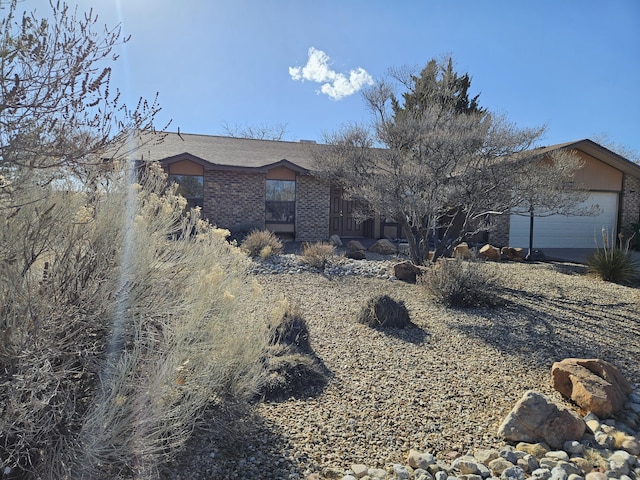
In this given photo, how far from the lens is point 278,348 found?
4270mm

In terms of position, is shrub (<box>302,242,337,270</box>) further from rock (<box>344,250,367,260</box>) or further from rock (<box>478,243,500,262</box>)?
rock (<box>478,243,500,262</box>)

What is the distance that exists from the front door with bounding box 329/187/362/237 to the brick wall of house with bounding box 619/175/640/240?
10930 millimetres

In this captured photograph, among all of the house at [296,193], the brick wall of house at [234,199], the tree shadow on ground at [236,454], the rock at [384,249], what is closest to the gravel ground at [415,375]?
the tree shadow on ground at [236,454]

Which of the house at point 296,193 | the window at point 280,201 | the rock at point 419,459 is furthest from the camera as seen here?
the window at point 280,201

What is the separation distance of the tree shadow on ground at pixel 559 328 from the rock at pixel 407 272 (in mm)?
1919

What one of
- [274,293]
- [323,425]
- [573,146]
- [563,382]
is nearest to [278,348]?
[323,425]

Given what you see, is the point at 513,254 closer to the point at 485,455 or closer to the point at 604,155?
the point at 604,155

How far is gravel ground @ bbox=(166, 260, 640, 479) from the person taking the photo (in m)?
2.90

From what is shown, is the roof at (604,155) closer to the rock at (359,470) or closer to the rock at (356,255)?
the rock at (356,255)

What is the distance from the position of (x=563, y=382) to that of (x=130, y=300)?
388cm

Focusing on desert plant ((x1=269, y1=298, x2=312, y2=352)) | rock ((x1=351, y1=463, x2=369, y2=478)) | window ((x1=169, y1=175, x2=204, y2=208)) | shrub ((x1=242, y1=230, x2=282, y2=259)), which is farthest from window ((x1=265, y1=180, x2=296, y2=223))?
rock ((x1=351, y1=463, x2=369, y2=478))

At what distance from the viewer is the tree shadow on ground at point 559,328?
16.6 feet

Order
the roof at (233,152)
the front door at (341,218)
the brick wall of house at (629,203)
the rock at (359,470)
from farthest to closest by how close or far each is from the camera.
A: the front door at (341,218) → the brick wall of house at (629,203) → the roof at (233,152) → the rock at (359,470)

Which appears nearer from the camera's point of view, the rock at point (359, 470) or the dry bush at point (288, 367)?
the rock at point (359, 470)
